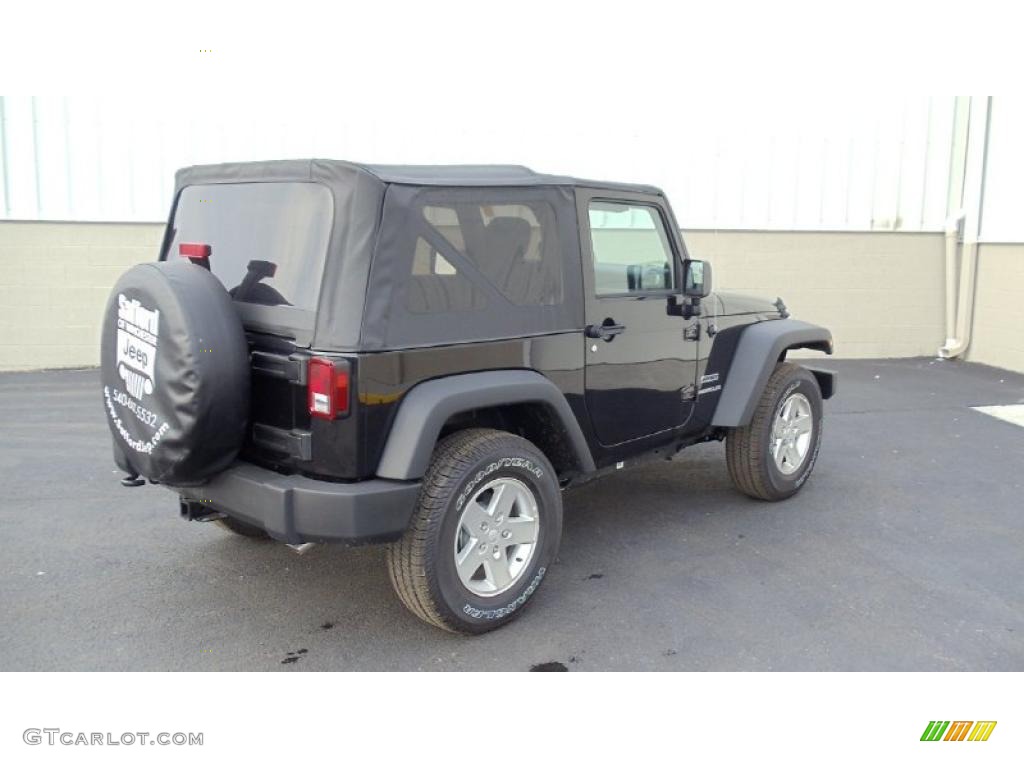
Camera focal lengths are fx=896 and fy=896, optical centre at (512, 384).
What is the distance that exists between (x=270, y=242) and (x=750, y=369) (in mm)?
2853

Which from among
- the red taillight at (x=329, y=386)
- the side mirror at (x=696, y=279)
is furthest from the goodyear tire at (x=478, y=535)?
the side mirror at (x=696, y=279)

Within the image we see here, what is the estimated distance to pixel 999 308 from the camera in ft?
34.0

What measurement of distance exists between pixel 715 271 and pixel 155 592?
27.0ft

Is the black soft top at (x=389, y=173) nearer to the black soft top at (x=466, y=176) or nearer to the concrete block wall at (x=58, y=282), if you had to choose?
the black soft top at (x=466, y=176)

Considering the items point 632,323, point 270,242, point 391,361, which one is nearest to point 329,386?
point 391,361

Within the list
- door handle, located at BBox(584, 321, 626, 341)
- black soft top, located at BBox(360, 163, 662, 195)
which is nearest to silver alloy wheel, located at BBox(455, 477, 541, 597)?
door handle, located at BBox(584, 321, 626, 341)

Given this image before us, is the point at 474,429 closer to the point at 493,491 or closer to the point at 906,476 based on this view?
the point at 493,491

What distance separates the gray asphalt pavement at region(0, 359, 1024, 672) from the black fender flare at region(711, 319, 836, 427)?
2.01ft

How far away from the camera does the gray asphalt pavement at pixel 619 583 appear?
11.8ft

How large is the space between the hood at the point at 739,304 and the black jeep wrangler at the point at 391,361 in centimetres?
87

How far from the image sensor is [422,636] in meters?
3.75
